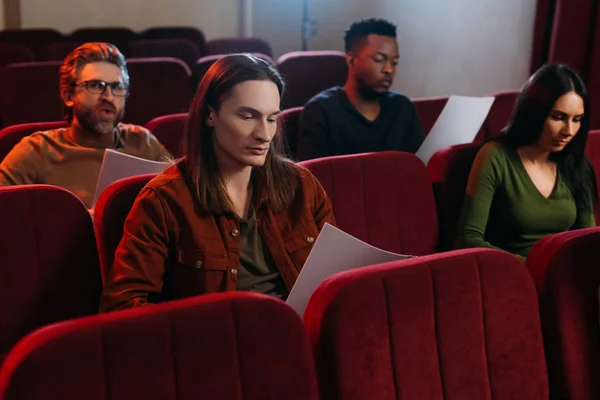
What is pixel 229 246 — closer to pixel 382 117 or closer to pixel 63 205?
pixel 63 205

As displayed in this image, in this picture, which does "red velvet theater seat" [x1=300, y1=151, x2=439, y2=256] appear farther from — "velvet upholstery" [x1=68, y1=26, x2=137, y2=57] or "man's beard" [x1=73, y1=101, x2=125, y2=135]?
"velvet upholstery" [x1=68, y1=26, x2=137, y2=57]

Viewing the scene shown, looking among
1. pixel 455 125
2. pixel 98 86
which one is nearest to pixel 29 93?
pixel 98 86

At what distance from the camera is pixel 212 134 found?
5.65 ft

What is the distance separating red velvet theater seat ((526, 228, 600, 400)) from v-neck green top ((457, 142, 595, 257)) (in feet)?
2.22

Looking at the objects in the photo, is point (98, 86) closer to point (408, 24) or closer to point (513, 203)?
point (513, 203)

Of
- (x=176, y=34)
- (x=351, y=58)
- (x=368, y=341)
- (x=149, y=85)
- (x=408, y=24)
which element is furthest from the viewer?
(x=176, y=34)

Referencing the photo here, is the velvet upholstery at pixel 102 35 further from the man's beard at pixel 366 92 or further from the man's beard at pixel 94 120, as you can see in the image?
the man's beard at pixel 94 120

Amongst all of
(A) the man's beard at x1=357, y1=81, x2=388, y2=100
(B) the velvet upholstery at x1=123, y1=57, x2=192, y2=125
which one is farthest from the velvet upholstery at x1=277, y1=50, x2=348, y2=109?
(A) the man's beard at x1=357, y1=81, x2=388, y2=100

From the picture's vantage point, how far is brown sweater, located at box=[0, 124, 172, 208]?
2.32 metres

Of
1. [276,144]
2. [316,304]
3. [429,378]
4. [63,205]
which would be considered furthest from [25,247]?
[429,378]

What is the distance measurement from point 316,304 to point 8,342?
0.81 m

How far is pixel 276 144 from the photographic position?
1830mm

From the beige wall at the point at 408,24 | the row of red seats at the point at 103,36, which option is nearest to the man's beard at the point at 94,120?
the beige wall at the point at 408,24

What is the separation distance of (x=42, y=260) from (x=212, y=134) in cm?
47
